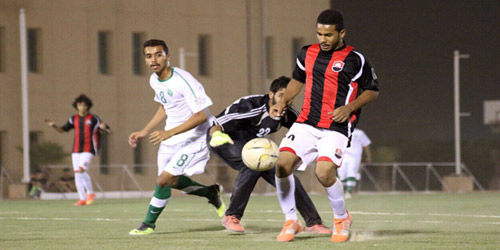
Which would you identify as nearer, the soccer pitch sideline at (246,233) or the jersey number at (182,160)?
the soccer pitch sideline at (246,233)

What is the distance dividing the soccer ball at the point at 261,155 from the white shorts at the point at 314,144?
172 mm

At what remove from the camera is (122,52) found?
32.7m

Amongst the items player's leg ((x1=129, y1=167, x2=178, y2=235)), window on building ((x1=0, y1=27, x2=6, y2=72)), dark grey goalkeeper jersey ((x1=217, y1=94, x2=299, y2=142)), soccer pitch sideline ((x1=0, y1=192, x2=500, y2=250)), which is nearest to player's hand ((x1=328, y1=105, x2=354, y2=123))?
soccer pitch sideline ((x1=0, y1=192, x2=500, y2=250))

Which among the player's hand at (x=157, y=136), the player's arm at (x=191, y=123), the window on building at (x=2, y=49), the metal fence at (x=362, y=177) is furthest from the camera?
the window on building at (x=2, y=49)

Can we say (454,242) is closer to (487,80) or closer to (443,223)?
(443,223)

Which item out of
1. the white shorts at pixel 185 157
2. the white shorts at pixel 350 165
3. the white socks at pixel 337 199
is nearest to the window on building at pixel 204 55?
the white shorts at pixel 350 165

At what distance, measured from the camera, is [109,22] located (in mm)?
32312

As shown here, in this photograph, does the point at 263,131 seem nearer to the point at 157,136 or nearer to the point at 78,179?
the point at 157,136

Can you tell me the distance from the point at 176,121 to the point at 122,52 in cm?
2343

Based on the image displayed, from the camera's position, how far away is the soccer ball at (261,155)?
8250 mm

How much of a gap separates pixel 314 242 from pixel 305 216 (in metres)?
1.12

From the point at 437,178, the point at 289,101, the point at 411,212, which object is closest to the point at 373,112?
the point at 437,178

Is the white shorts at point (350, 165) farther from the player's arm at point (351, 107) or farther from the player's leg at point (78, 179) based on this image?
the player's arm at point (351, 107)

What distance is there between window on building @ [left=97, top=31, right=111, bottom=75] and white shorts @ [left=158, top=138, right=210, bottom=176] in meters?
23.0
